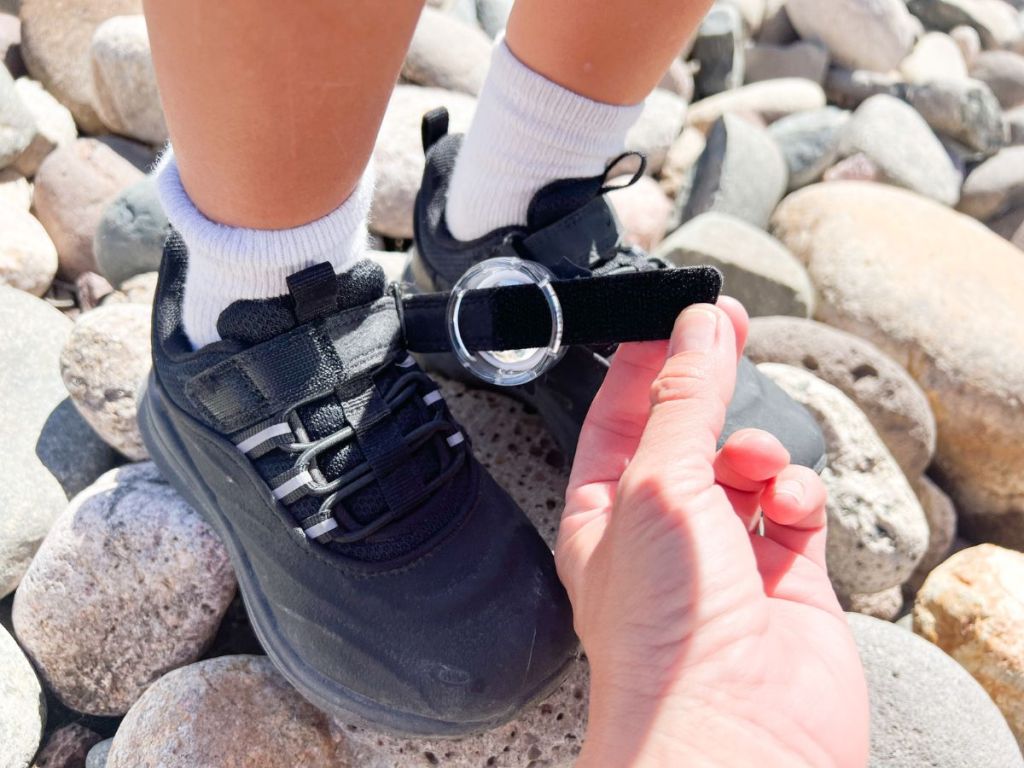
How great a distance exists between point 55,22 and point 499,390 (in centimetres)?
201

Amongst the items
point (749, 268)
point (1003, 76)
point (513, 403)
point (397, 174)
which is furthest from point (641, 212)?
point (1003, 76)

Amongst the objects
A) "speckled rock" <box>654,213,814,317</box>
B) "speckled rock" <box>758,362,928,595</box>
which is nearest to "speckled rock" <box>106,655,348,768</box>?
"speckled rock" <box>758,362,928,595</box>

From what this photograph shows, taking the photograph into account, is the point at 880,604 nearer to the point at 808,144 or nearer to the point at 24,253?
the point at 808,144

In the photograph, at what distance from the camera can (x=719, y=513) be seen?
1.02m

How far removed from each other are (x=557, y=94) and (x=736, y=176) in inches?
60.6

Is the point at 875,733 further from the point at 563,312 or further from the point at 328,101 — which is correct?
the point at 328,101

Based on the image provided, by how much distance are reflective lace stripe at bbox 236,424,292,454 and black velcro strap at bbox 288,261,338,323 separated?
6.1 inches

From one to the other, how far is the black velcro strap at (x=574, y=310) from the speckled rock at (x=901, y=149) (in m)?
2.55

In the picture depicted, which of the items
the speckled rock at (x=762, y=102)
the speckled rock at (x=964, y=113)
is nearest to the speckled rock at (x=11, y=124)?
the speckled rock at (x=762, y=102)

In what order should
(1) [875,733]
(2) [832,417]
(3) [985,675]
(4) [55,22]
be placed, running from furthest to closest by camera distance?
(4) [55,22]
(2) [832,417]
(3) [985,675]
(1) [875,733]

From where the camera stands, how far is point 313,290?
47.7 inches

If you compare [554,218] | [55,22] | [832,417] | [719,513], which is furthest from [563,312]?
[55,22]

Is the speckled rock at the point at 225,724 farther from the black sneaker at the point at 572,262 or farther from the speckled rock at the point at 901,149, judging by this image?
the speckled rock at the point at 901,149

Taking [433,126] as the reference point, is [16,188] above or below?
below
